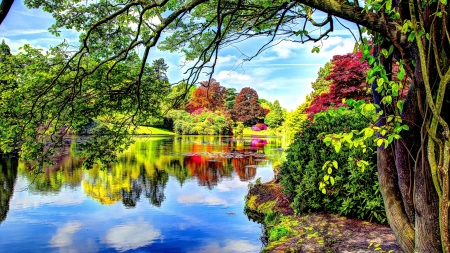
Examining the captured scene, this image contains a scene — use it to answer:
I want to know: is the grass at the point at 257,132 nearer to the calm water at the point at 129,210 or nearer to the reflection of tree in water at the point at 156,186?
the calm water at the point at 129,210

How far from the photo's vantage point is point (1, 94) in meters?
4.16

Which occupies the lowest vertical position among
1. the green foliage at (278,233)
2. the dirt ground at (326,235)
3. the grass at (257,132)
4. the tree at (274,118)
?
the green foliage at (278,233)

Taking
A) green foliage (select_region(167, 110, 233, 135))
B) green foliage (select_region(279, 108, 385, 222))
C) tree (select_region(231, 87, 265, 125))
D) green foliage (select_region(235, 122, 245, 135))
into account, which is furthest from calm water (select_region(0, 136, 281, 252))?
tree (select_region(231, 87, 265, 125))

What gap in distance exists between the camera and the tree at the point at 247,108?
51.9 m

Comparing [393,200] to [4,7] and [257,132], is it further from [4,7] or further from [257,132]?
[257,132]

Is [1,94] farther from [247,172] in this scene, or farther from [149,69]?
[247,172]

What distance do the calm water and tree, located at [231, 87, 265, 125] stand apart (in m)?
37.1

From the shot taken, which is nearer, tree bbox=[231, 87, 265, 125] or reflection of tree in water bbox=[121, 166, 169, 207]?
reflection of tree in water bbox=[121, 166, 169, 207]

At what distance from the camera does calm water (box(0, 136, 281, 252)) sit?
658 centimetres

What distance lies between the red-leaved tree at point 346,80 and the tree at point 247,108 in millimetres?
39353

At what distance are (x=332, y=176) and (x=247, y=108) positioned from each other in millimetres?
47257

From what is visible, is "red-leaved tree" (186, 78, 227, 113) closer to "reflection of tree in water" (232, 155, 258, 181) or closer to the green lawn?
the green lawn

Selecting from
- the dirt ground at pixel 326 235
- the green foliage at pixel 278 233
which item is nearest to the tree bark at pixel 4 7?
the dirt ground at pixel 326 235

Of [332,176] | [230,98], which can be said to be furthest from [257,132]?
[332,176]
